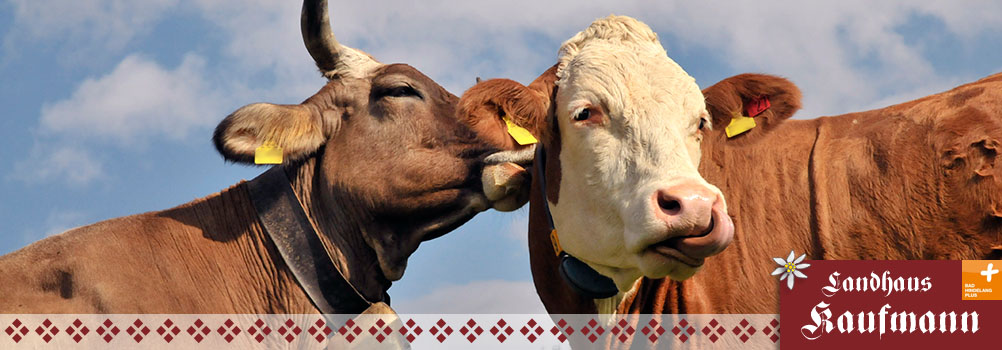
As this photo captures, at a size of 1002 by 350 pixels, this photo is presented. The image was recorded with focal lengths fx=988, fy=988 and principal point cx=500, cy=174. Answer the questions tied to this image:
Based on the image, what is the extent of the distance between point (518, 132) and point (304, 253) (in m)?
2.20

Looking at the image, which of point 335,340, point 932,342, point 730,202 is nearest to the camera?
point 932,342

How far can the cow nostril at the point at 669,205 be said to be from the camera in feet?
13.9

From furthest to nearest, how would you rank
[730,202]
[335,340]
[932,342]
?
[335,340]
[730,202]
[932,342]

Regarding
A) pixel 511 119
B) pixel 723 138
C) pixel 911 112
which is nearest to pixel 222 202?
pixel 511 119

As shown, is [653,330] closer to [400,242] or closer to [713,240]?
[713,240]

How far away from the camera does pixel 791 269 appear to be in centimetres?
508

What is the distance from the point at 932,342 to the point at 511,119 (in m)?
2.40

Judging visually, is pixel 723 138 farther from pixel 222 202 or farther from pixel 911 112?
pixel 222 202

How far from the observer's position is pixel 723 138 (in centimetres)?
545

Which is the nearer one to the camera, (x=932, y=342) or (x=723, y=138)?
(x=932, y=342)

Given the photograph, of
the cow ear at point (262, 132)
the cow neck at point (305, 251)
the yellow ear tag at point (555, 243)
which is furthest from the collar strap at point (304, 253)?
the yellow ear tag at point (555, 243)

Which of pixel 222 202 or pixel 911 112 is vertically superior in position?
pixel 911 112

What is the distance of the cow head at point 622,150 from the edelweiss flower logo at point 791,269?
76cm

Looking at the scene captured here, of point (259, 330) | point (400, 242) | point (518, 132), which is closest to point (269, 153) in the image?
point (400, 242)
